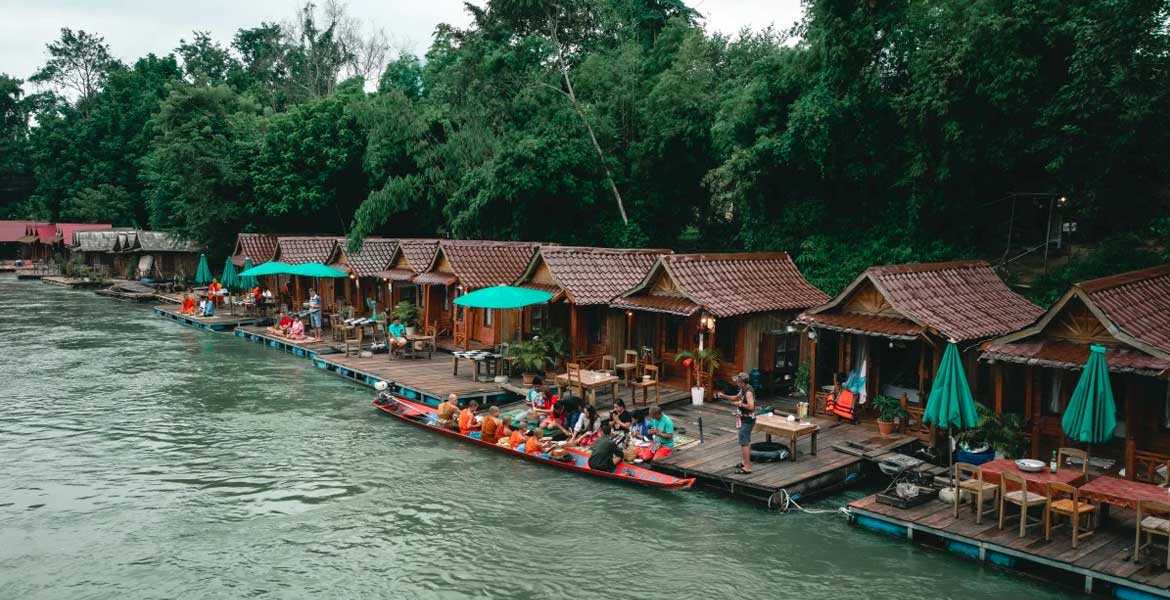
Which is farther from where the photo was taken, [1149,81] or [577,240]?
[577,240]

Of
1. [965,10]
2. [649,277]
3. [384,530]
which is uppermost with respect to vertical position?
[965,10]

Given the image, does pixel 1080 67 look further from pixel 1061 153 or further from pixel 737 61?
pixel 737 61

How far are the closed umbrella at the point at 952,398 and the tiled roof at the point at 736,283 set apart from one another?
6.41 m

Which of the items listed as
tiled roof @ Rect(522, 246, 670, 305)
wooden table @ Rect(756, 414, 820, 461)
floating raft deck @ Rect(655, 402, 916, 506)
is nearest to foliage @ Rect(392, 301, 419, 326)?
tiled roof @ Rect(522, 246, 670, 305)

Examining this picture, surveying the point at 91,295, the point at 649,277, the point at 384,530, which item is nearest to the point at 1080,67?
the point at 649,277

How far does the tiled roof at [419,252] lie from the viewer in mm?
29969

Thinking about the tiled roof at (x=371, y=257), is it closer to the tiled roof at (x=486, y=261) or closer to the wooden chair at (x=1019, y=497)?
the tiled roof at (x=486, y=261)

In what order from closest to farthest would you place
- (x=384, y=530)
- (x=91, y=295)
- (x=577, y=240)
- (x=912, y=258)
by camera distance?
(x=384, y=530)
(x=912, y=258)
(x=577, y=240)
(x=91, y=295)

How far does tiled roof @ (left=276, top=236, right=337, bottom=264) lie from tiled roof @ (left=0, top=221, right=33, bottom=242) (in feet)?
166

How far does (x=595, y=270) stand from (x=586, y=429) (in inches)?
301

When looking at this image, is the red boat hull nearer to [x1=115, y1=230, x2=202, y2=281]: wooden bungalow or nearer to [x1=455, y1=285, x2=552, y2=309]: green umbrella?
[x1=455, y1=285, x2=552, y2=309]: green umbrella

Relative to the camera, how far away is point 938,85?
22.0 meters

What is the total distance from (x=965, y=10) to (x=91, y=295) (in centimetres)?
5304

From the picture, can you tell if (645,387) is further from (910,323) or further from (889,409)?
(910,323)
